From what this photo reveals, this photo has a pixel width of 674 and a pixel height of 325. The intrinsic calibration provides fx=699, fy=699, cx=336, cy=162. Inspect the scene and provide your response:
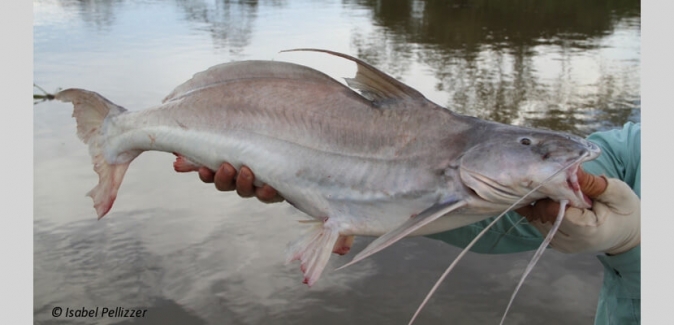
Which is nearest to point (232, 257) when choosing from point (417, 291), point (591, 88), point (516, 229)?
point (417, 291)

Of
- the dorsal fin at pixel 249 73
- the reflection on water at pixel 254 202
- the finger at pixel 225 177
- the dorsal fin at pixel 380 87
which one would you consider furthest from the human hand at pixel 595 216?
the reflection on water at pixel 254 202

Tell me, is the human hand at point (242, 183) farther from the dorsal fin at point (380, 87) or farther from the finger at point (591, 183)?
the finger at point (591, 183)

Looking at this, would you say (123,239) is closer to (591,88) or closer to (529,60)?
(591,88)

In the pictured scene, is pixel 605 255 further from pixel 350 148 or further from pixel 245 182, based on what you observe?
pixel 245 182

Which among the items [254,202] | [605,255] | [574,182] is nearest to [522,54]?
[254,202]

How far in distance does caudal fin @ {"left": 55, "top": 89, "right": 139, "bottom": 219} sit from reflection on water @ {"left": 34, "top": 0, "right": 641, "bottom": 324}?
1.07 metres

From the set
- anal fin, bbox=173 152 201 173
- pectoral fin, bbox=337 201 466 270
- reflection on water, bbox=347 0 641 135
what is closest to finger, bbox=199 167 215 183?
anal fin, bbox=173 152 201 173

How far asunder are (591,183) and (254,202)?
2102 millimetres

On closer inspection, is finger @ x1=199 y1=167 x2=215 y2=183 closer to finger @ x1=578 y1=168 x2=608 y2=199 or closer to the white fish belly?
the white fish belly

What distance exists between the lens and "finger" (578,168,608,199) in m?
1.12

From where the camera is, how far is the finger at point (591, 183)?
1125mm

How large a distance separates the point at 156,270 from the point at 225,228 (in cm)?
38

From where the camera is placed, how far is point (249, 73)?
1314 mm

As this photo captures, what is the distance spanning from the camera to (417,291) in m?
2.57
